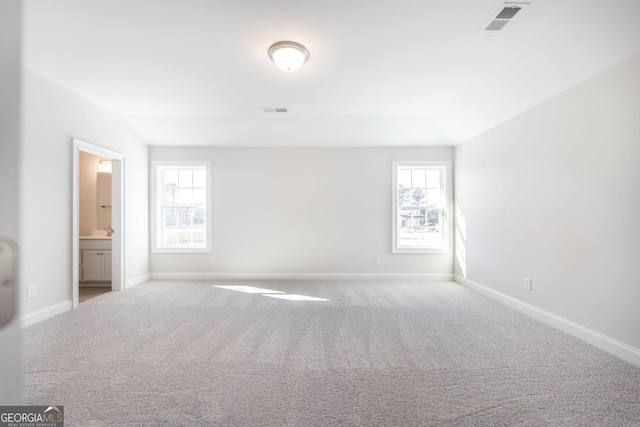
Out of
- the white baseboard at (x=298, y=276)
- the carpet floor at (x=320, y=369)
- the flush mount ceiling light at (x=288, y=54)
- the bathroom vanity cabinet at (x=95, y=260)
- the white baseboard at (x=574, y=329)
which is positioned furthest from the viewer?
the white baseboard at (x=298, y=276)

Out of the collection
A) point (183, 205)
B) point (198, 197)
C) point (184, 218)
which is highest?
point (198, 197)

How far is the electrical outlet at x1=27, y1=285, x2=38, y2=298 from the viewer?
323cm

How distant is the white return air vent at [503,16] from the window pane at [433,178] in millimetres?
3179

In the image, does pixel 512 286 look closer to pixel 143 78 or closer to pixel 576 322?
pixel 576 322

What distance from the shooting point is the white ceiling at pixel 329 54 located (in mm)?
2365

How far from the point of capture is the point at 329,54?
2986 mm

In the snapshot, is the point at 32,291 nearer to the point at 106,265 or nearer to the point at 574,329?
the point at 106,265

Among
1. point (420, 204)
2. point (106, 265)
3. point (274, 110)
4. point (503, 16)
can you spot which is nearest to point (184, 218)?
point (106, 265)

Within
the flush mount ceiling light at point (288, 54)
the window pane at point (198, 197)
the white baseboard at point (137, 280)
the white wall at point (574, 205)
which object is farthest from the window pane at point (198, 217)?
the white wall at point (574, 205)

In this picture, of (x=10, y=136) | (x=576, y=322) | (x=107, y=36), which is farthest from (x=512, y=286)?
(x=107, y=36)

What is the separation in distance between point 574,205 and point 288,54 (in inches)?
127

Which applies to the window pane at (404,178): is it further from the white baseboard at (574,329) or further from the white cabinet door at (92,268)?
the white cabinet door at (92,268)

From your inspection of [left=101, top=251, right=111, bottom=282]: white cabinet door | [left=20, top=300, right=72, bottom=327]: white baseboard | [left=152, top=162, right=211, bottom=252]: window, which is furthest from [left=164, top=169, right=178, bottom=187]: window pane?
[left=20, top=300, right=72, bottom=327]: white baseboard

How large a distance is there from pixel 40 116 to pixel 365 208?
4672 mm
